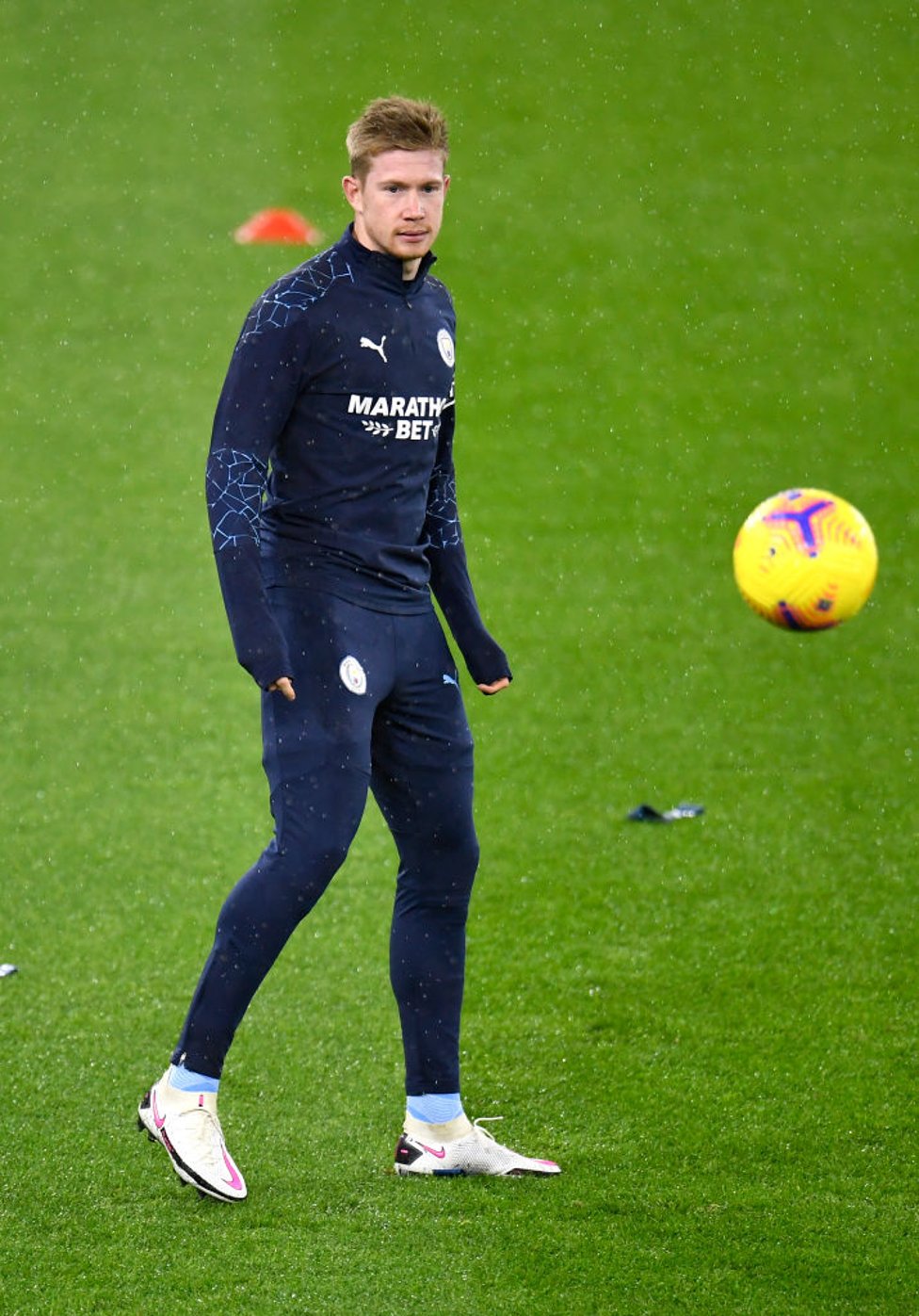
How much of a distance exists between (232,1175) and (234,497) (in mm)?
1637

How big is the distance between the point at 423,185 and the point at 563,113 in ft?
40.5

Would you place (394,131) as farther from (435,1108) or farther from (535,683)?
(535,683)

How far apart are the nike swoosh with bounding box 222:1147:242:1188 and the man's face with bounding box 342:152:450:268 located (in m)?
2.24

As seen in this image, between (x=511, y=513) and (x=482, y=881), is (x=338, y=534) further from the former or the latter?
(x=511, y=513)

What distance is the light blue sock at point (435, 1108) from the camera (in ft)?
15.3

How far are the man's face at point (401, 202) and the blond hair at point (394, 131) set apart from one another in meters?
0.02

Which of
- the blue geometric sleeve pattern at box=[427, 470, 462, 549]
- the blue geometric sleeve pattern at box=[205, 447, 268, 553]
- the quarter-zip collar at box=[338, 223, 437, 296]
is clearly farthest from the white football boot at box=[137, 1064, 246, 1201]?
the quarter-zip collar at box=[338, 223, 437, 296]

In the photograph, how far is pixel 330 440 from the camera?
14.4 ft

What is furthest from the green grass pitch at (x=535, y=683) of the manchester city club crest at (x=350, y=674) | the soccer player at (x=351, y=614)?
the manchester city club crest at (x=350, y=674)

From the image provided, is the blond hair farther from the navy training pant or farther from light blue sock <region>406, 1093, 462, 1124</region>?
light blue sock <region>406, 1093, 462, 1124</region>

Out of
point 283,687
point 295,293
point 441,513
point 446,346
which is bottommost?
point 283,687

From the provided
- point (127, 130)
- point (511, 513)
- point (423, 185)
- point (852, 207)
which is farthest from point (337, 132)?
point (423, 185)

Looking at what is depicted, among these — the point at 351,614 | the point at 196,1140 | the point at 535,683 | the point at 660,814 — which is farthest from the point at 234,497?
the point at 535,683

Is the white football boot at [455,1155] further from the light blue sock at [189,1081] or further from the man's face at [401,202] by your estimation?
the man's face at [401,202]
